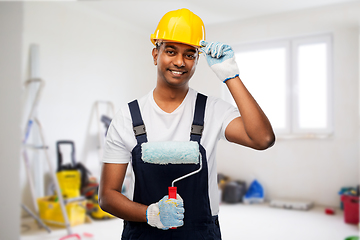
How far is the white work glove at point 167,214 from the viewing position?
0.91m

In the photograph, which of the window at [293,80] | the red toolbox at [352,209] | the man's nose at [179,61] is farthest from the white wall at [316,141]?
the man's nose at [179,61]

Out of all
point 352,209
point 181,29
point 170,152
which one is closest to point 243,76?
point 352,209

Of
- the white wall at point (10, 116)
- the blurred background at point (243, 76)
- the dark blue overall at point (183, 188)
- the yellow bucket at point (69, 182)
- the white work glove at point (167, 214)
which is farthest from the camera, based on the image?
the blurred background at point (243, 76)

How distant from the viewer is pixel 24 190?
333 centimetres

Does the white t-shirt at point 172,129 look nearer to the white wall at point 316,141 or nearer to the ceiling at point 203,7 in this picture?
the ceiling at point 203,7

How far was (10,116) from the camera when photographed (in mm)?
1976

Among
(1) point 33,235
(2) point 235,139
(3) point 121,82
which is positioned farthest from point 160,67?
(3) point 121,82

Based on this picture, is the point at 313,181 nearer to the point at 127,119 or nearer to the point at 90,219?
the point at 90,219

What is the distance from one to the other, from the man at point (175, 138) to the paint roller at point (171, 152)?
1.1 inches

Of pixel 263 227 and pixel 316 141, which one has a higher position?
pixel 316 141

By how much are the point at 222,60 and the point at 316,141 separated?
353 centimetres

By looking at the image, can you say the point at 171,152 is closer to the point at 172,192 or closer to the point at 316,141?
the point at 172,192

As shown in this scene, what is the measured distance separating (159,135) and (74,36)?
3.19m

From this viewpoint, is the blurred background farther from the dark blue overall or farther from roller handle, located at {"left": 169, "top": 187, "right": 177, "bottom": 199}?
roller handle, located at {"left": 169, "top": 187, "right": 177, "bottom": 199}
